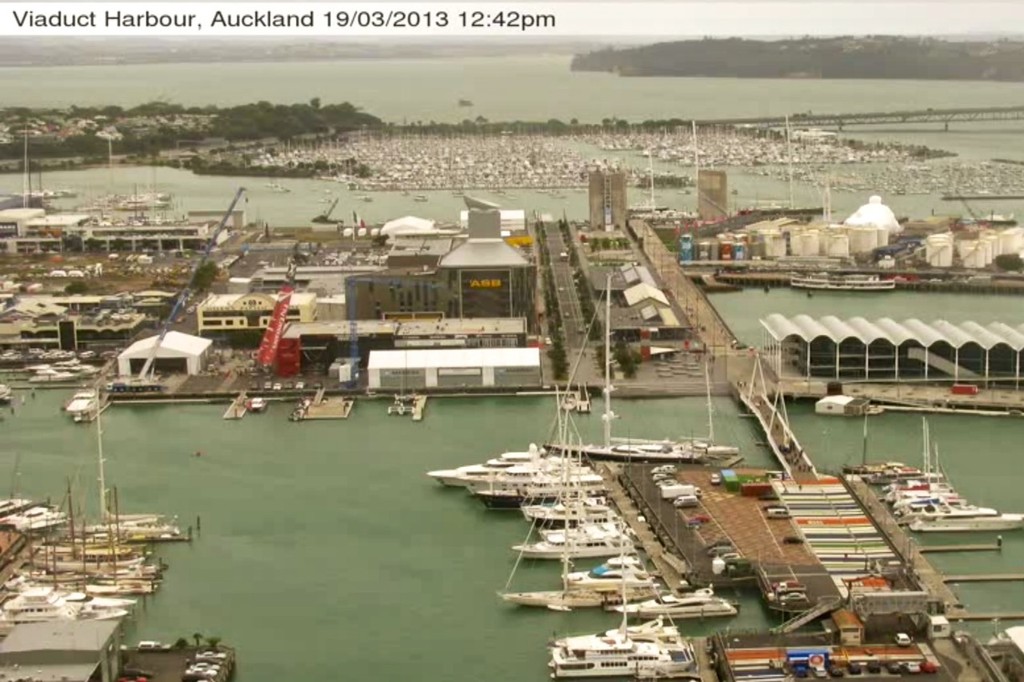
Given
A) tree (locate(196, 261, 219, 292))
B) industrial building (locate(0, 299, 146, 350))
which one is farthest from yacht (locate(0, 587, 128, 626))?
tree (locate(196, 261, 219, 292))

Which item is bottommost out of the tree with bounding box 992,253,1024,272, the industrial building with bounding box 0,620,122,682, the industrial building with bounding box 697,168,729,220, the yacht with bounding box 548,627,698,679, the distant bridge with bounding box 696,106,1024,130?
the yacht with bounding box 548,627,698,679

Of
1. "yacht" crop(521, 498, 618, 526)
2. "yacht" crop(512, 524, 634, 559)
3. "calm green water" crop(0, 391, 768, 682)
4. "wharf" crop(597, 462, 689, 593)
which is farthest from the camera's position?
"yacht" crop(521, 498, 618, 526)

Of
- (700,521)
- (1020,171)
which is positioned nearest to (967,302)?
(700,521)

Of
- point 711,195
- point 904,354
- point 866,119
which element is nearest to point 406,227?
point 711,195

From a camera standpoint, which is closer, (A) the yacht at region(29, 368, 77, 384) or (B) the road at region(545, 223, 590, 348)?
(A) the yacht at region(29, 368, 77, 384)

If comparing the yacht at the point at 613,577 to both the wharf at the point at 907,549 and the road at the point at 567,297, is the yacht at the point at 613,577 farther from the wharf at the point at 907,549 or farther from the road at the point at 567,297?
the road at the point at 567,297

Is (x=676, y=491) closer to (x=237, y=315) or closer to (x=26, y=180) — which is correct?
(x=237, y=315)

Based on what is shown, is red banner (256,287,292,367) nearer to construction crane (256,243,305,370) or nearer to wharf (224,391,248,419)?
construction crane (256,243,305,370)
